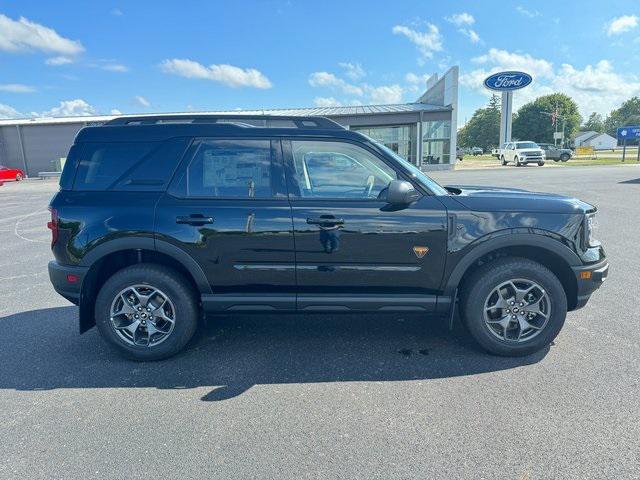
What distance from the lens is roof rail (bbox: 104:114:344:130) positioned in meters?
A: 3.48

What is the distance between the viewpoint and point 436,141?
109 feet

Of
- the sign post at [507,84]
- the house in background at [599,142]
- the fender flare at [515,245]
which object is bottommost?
the fender flare at [515,245]

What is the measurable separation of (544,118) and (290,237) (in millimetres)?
92497

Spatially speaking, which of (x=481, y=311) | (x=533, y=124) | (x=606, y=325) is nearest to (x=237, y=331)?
(x=481, y=311)

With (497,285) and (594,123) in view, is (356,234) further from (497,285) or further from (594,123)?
(594,123)

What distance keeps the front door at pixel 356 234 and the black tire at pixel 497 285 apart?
32 cm

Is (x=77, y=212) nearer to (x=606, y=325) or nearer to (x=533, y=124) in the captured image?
(x=606, y=325)

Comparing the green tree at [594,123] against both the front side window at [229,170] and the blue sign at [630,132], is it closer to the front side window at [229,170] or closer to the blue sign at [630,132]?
the blue sign at [630,132]

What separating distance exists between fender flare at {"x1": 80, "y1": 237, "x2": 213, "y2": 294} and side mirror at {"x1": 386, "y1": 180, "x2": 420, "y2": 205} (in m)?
1.66

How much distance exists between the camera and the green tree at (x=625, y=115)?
117000 millimetres

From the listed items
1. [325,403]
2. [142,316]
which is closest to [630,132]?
[325,403]

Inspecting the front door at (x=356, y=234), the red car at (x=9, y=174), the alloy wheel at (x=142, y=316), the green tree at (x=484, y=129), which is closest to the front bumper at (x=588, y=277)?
the front door at (x=356, y=234)

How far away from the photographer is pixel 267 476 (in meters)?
2.17

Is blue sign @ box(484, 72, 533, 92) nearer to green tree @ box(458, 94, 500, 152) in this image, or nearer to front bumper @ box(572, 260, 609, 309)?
front bumper @ box(572, 260, 609, 309)
